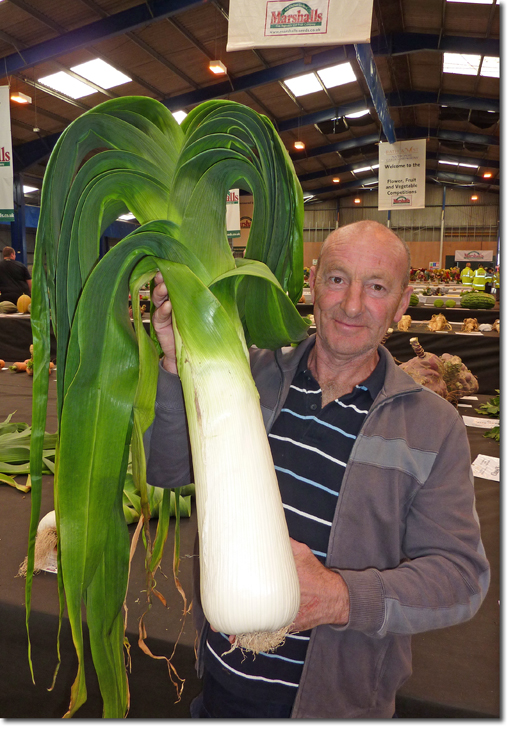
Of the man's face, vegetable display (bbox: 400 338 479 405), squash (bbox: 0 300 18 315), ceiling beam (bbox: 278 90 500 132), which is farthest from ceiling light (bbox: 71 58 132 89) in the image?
the man's face

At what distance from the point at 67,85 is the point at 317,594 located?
28.1 feet

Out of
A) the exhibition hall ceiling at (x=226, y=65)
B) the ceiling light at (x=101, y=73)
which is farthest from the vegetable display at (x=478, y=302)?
the ceiling light at (x=101, y=73)

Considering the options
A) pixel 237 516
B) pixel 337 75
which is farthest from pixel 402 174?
pixel 237 516

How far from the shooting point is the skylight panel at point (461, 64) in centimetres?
790

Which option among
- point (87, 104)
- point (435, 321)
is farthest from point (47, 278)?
point (87, 104)

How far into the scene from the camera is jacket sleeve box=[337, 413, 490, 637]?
741mm

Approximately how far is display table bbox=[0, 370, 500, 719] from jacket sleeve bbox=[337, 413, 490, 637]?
12 cm

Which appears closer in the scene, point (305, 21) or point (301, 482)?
point (301, 482)

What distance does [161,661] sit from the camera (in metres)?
0.92

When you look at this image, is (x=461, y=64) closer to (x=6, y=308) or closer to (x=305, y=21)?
(x=305, y=21)

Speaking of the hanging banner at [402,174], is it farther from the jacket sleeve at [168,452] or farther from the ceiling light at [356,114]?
the jacket sleeve at [168,452]

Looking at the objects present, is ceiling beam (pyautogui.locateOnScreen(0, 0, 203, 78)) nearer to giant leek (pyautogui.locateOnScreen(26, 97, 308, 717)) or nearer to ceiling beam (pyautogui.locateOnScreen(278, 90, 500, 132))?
giant leek (pyautogui.locateOnScreen(26, 97, 308, 717))

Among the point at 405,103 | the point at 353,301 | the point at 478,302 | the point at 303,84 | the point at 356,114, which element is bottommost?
the point at 353,301

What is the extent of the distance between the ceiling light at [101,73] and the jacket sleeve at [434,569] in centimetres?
763
